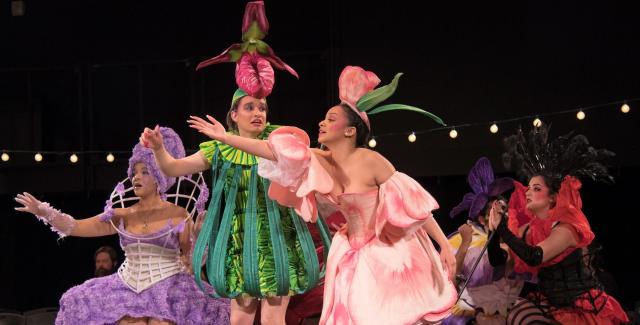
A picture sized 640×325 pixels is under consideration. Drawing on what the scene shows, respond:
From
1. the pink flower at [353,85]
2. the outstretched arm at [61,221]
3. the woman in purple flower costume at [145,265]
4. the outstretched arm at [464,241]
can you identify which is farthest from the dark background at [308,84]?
the pink flower at [353,85]

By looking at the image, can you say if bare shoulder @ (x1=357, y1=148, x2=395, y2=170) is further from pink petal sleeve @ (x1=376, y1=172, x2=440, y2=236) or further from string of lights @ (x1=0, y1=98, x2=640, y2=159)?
string of lights @ (x1=0, y1=98, x2=640, y2=159)

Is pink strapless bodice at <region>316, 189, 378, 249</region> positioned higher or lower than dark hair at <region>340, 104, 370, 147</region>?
lower

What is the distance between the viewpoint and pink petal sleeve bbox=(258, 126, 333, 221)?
3.70 meters

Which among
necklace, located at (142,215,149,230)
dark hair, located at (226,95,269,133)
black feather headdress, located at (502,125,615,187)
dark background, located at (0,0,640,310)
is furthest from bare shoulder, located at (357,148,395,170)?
dark background, located at (0,0,640,310)

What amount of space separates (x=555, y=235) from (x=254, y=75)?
1687 mm

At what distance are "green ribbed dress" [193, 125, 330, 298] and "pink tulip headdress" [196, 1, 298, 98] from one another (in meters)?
0.30

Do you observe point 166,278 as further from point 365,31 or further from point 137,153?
point 365,31

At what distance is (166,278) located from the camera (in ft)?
15.0

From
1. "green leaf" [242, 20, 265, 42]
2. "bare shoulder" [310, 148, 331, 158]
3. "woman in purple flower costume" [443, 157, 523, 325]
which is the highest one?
"green leaf" [242, 20, 265, 42]

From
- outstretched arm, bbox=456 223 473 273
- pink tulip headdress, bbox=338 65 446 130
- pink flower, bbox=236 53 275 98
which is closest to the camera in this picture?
pink tulip headdress, bbox=338 65 446 130

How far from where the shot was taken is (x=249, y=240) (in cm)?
400

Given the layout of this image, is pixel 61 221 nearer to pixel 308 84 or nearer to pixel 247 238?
pixel 247 238

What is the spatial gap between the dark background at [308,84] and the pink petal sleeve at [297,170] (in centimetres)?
282

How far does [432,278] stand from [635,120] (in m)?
2.99
